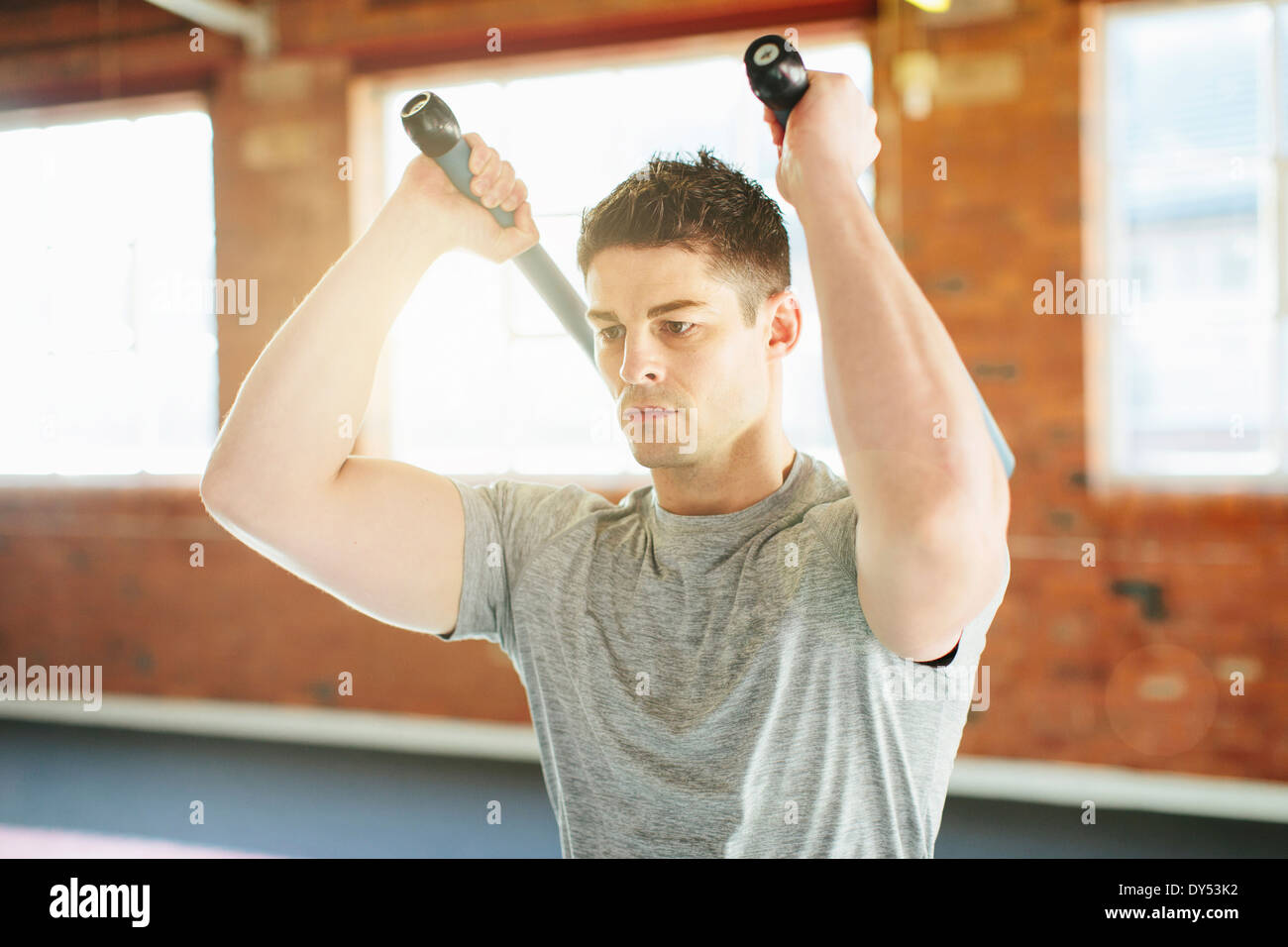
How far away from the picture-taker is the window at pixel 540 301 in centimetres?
321

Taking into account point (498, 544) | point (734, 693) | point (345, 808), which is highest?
point (498, 544)

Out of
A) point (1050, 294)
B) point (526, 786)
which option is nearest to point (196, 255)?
point (526, 786)

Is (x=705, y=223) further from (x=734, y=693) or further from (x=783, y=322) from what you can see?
(x=734, y=693)

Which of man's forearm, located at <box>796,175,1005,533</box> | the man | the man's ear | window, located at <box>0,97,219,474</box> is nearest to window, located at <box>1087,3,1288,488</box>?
the man's ear

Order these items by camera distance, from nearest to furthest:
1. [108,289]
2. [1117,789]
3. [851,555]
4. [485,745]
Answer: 1. [851,555]
2. [1117,789]
3. [485,745]
4. [108,289]

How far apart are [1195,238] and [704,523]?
2487mm

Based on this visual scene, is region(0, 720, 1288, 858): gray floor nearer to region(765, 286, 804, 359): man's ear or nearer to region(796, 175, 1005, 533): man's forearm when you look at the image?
region(765, 286, 804, 359): man's ear

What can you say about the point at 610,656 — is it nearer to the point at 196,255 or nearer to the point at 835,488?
the point at 835,488

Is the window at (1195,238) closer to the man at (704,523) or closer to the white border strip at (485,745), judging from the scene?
the white border strip at (485,745)

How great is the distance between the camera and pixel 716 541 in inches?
36.1

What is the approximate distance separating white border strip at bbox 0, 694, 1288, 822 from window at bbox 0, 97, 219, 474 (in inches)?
38.6

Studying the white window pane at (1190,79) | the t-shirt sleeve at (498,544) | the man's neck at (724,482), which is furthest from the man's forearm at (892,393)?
the white window pane at (1190,79)

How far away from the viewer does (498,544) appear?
38.6 inches

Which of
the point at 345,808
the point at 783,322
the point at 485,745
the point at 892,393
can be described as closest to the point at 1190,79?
the point at 783,322
